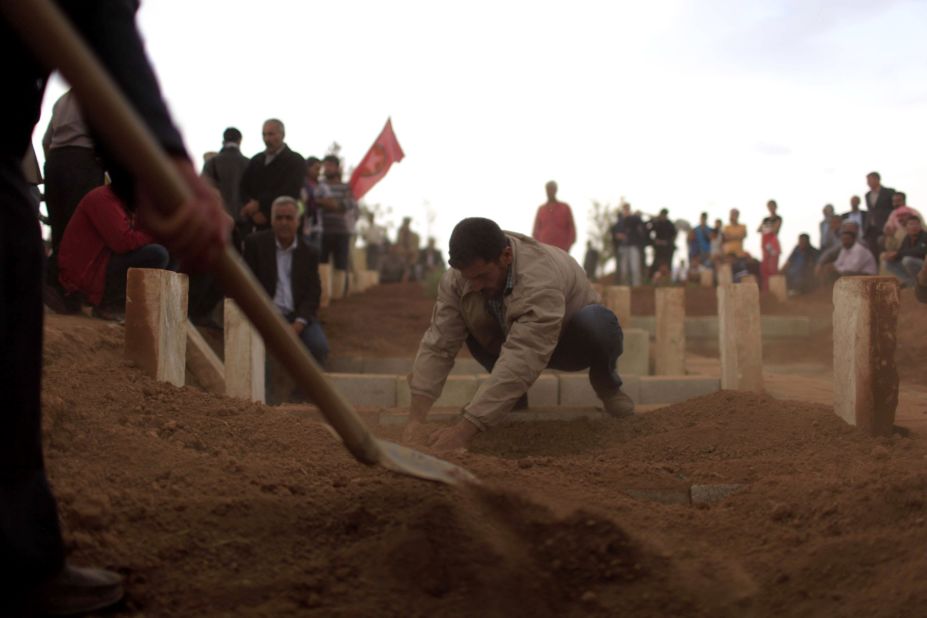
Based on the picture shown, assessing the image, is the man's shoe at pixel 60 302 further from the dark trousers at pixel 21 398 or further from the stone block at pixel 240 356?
the dark trousers at pixel 21 398

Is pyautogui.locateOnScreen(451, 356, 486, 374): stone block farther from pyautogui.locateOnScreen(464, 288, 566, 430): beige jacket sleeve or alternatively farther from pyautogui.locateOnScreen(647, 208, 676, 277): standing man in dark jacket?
pyautogui.locateOnScreen(647, 208, 676, 277): standing man in dark jacket

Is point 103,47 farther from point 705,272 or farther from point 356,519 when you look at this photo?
point 705,272

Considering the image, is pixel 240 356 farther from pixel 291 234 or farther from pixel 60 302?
pixel 291 234

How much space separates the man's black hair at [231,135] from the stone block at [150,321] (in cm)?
462

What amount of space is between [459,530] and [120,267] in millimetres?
4320

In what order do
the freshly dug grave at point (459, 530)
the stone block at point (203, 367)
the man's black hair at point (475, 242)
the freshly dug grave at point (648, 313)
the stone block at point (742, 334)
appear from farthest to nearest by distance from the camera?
the freshly dug grave at point (648, 313) < the stone block at point (742, 334) < the stone block at point (203, 367) < the man's black hair at point (475, 242) < the freshly dug grave at point (459, 530)

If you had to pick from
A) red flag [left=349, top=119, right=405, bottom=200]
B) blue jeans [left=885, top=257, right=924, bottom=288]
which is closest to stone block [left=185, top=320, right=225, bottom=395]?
red flag [left=349, top=119, right=405, bottom=200]

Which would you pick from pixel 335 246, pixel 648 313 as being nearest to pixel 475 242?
pixel 335 246

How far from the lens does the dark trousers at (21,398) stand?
1793 mm

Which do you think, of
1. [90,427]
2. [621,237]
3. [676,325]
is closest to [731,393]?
[676,325]

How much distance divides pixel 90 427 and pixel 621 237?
1431 centimetres

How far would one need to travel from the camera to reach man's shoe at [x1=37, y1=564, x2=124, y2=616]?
6.18 feet

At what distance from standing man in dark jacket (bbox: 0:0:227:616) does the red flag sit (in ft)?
38.8

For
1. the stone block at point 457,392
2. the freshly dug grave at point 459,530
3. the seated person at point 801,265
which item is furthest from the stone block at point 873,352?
the seated person at point 801,265
